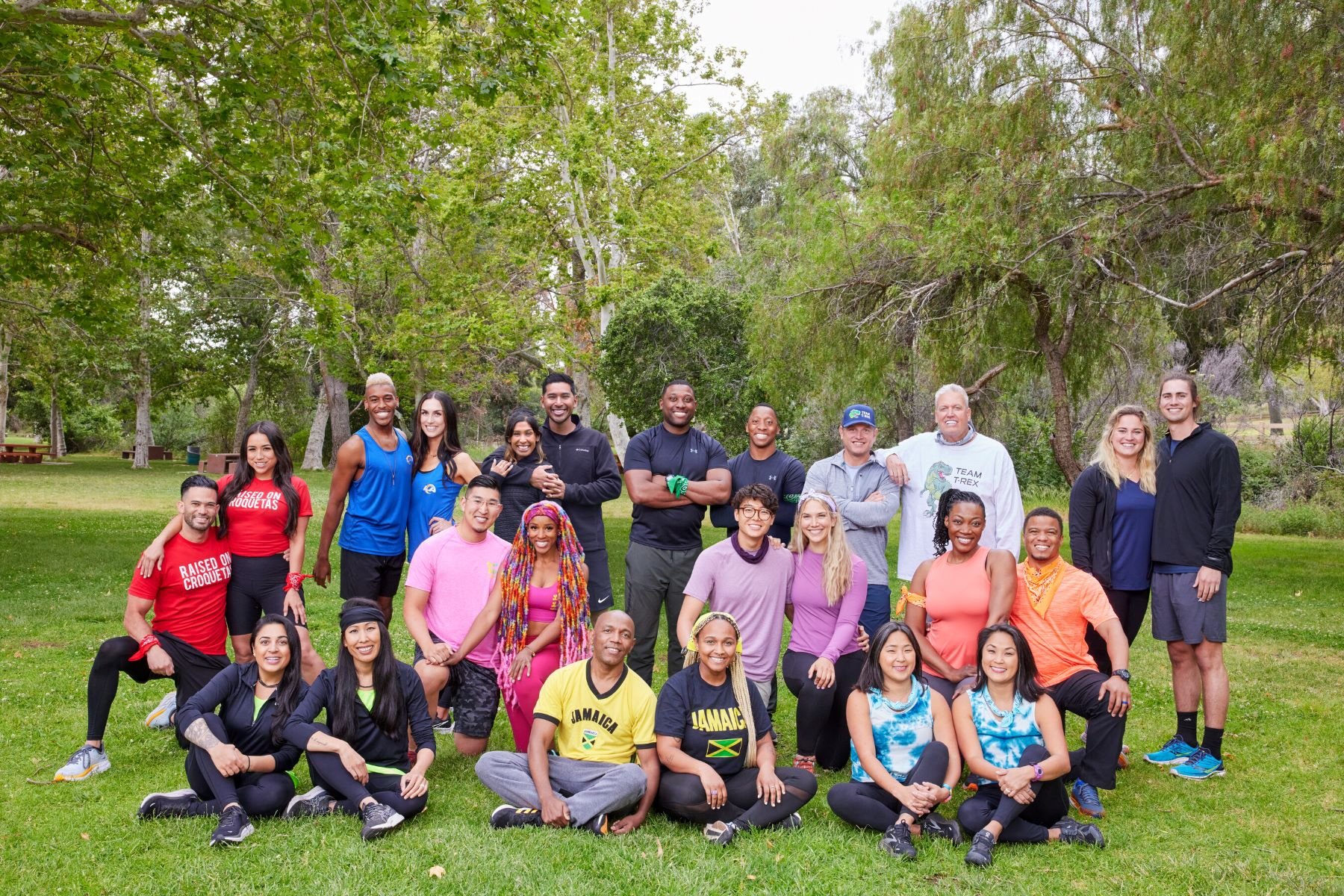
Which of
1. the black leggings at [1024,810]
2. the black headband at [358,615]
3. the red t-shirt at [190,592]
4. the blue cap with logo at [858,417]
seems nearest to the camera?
the black leggings at [1024,810]

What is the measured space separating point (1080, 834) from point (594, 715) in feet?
7.08

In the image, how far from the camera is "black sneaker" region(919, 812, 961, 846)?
431cm

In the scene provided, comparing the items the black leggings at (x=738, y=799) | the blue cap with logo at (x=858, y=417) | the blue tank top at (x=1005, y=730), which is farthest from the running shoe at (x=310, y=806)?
the blue cap with logo at (x=858, y=417)

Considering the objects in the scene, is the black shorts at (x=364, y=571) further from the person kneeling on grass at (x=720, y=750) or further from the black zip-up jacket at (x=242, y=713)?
the person kneeling on grass at (x=720, y=750)

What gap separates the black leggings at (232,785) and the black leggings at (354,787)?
162 mm

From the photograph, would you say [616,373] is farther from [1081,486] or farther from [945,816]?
[945,816]

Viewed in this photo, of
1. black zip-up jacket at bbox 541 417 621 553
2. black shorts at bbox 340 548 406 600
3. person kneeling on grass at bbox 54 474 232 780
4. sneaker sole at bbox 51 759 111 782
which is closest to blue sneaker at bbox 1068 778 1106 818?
black zip-up jacket at bbox 541 417 621 553

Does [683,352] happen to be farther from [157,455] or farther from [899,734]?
[157,455]

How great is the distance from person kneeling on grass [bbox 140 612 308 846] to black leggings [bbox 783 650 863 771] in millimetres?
2469

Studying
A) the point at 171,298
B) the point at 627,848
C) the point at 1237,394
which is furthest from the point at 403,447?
the point at 171,298

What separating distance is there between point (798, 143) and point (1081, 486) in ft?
50.3

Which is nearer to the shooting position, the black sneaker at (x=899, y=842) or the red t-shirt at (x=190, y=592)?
the black sneaker at (x=899, y=842)

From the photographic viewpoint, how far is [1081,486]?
5621 mm

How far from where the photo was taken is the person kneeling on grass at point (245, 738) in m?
4.38
